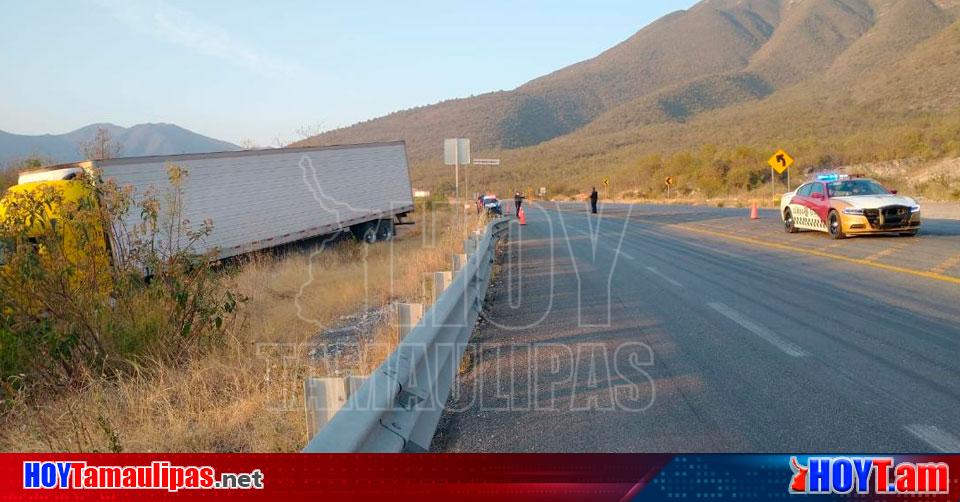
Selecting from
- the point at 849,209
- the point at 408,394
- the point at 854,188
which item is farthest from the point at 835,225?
the point at 408,394

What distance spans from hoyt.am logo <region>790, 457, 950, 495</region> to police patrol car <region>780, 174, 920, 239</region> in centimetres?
1691

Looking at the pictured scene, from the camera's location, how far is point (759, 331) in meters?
8.07

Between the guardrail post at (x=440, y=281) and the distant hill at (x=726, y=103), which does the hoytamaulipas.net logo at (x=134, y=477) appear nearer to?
the guardrail post at (x=440, y=281)

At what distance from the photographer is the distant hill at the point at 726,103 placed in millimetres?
74500

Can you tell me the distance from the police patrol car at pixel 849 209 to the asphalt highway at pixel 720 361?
4.12 m

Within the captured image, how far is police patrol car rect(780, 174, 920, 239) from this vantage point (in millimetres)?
18250

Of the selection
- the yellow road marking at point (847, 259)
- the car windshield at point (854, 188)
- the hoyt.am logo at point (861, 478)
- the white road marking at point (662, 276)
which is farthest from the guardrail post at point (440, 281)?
the car windshield at point (854, 188)

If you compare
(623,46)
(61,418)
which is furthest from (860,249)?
(623,46)

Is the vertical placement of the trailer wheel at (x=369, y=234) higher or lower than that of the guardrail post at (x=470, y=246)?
lower

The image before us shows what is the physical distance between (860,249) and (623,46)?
148811 mm

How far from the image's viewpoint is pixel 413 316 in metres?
5.85

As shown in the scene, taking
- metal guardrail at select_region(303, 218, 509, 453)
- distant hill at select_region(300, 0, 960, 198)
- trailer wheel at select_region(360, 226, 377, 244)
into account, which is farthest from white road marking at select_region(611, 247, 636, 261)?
distant hill at select_region(300, 0, 960, 198)

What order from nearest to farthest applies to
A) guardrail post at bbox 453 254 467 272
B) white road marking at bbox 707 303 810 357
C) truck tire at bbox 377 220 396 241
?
white road marking at bbox 707 303 810 357, guardrail post at bbox 453 254 467 272, truck tire at bbox 377 220 396 241

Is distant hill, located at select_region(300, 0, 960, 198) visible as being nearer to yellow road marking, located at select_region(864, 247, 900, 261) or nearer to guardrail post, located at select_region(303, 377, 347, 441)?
yellow road marking, located at select_region(864, 247, 900, 261)
